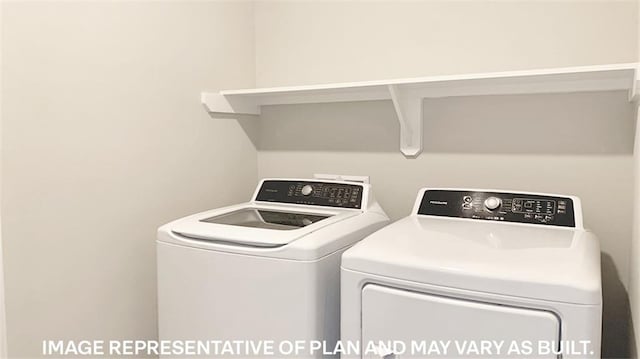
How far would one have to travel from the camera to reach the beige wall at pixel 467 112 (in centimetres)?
168

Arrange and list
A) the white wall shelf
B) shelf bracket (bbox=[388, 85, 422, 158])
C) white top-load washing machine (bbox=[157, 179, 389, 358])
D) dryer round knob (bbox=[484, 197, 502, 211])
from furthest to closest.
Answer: shelf bracket (bbox=[388, 85, 422, 158]), dryer round knob (bbox=[484, 197, 502, 211]), the white wall shelf, white top-load washing machine (bbox=[157, 179, 389, 358])

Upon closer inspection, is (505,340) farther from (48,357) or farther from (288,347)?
(48,357)

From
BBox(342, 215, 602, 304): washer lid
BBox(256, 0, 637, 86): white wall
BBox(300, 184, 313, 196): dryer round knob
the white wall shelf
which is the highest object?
BBox(256, 0, 637, 86): white wall

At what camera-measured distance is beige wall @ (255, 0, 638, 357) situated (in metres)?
1.68

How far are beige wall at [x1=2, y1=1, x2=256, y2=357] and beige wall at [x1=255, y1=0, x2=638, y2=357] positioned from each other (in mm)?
338

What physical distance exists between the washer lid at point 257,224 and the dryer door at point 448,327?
32 cm

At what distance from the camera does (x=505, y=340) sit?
111 centimetres

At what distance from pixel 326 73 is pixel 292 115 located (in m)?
0.25

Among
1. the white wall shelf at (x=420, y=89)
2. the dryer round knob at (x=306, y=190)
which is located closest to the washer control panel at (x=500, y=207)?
the white wall shelf at (x=420, y=89)

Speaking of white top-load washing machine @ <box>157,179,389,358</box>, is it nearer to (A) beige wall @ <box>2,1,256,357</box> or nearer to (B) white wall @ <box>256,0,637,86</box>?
(A) beige wall @ <box>2,1,256,357</box>

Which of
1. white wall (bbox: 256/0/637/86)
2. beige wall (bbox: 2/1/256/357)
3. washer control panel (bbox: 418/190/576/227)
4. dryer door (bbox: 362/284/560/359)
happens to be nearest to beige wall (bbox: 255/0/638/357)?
white wall (bbox: 256/0/637/86)

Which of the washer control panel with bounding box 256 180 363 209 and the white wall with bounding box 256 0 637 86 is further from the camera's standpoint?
the washer control panel with bounding box 256 180 363 209

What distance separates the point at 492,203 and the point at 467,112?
418 mm

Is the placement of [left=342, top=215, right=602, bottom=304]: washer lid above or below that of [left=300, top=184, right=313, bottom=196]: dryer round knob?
below
